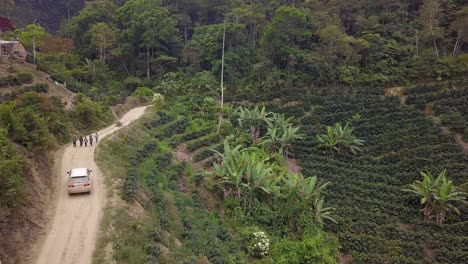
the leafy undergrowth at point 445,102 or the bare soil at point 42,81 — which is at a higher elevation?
the bare soil at point 42,81

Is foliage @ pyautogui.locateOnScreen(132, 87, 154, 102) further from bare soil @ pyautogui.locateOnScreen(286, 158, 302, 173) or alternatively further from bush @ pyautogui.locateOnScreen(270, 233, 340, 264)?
bush @ pyautogui.locateOnScreen(270, 233, 340, 264)

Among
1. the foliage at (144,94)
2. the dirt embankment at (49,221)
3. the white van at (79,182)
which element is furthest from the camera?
the foliage at (144,94)

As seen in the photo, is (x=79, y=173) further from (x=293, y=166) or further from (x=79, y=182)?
(x=293, y=166)

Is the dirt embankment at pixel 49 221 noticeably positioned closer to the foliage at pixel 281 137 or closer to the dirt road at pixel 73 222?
the dirt road at pixel 73 222

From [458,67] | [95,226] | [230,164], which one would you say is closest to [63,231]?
[95,226]

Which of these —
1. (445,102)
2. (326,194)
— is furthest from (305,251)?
(445,102)

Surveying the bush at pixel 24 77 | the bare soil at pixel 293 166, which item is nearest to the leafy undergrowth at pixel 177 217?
the bare soil at pixel 293 166
